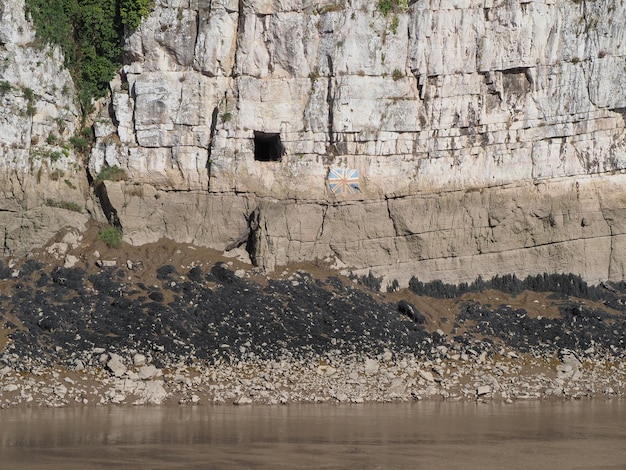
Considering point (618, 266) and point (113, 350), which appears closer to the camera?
point (113, 350)

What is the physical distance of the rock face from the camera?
2753 centimetres

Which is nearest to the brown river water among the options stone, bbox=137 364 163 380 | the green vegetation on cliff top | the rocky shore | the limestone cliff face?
the rocky shore

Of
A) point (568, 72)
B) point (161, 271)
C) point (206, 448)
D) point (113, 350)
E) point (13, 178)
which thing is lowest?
point (206, 448)

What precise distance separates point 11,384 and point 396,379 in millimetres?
8700

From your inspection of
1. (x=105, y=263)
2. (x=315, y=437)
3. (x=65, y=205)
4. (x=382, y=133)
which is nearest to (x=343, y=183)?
(x=382, y=133)

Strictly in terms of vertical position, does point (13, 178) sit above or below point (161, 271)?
above

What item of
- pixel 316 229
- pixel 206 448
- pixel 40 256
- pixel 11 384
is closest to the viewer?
pixel 206 448

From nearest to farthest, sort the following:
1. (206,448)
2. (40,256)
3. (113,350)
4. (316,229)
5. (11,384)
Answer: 1. (206,448)
2. (11,384)
3. (113,350)
4. (40,256)
5. (316,229)

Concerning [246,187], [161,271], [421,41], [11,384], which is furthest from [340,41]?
[11,384]

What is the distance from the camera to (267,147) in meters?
29.5

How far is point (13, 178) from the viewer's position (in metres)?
26.4

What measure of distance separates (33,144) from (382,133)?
32.9 feet

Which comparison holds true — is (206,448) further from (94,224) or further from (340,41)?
(340,41)

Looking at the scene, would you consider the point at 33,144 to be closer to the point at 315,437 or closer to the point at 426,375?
the point at 426,375
